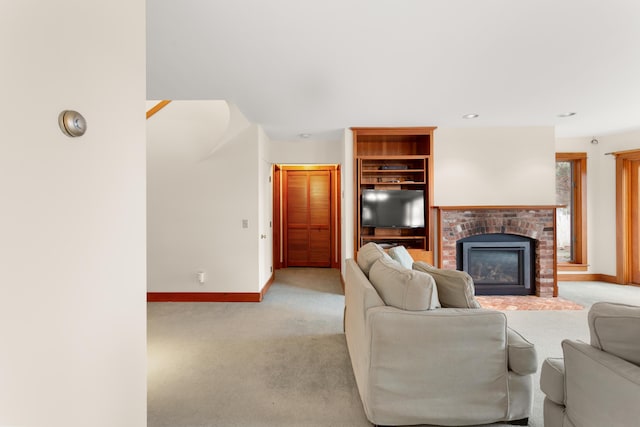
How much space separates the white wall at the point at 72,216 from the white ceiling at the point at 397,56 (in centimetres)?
85

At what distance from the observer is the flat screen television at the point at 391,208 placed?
14.2ft

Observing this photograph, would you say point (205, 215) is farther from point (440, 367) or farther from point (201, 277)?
point (440, 367)

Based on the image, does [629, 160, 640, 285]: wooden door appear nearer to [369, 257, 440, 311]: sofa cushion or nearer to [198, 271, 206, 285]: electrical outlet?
[369, 257, 440, 311]: sofa cushion

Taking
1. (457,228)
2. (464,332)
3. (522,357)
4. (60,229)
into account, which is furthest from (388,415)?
(457,228)

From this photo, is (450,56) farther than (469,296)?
Yes

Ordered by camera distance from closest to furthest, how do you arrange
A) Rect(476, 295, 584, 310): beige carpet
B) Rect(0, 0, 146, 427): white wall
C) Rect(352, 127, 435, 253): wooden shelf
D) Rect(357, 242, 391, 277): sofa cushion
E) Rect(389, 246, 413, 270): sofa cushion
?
1. Rect(0, 0, 146, 427): white wall
2. Rect(357, 242, 391, 277): sofa cushion
3. Rect(389, 246, 413, 270): sofa cushion
4. Rect(476, 295, 584, 310): beige carpet
5. Rect(352, 127, 435, 253): wooden shelf

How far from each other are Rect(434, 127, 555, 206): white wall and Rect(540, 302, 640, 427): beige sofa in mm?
3322

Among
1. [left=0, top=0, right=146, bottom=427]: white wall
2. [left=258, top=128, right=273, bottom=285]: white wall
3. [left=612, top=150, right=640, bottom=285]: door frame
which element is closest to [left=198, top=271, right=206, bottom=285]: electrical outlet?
[left=258, top=128, right=273, bottom=285]: white wall

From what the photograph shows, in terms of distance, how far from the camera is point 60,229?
88cm

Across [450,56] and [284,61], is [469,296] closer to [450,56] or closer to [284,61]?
[450,56]

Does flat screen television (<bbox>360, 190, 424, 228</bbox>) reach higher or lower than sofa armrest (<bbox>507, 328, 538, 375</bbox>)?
higher

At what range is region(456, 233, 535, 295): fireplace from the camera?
432cm

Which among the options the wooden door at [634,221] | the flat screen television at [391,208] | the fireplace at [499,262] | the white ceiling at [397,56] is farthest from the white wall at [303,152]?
the wooden door at [634,221]

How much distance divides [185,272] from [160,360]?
1.75 meters
